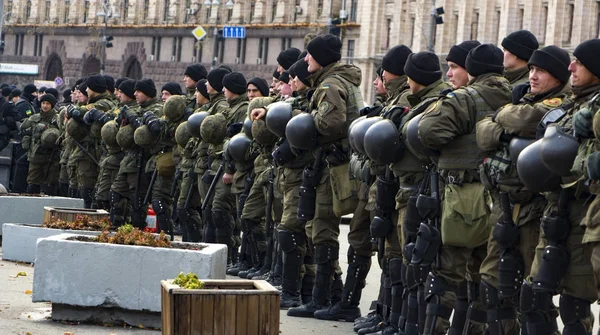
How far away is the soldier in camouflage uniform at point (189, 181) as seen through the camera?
1588cm

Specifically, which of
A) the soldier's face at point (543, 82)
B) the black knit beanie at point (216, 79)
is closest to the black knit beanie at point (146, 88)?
the black knit beanie at point (216, 79)

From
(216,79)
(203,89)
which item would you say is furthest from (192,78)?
(216,79)

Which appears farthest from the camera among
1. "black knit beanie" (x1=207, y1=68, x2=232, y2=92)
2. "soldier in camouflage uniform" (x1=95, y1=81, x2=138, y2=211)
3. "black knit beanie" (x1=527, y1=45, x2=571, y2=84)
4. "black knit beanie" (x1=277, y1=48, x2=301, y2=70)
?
"soldier in camouflage uniform" (x1=95, y1=81, x2=138, y2=211)

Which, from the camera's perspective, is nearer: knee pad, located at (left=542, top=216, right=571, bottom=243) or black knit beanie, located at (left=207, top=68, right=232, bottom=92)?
knee pad, located at (left=542, top=216, right=571, bottom=243)

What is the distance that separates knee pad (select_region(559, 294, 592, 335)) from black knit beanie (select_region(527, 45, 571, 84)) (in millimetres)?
1401

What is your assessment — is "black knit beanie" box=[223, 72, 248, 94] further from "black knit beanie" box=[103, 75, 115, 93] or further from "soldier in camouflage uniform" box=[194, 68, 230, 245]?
"black knit beanie" box=[103, 75, 115, 93]

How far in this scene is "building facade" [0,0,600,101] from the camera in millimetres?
55344

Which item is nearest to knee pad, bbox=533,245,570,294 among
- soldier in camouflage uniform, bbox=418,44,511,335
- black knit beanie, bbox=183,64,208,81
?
soldier in camouflage uniform, bbox=418,44,511,335

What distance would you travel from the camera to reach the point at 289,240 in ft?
41.0

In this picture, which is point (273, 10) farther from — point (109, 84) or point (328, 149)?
point (328, 149)

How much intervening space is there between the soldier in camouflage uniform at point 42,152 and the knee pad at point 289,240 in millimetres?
10239

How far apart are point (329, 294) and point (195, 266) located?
186 cm

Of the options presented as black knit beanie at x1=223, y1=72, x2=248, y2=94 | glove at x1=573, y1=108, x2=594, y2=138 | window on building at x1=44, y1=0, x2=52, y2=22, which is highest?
window on building at x1=44, y1=0, x2=52, y2=22

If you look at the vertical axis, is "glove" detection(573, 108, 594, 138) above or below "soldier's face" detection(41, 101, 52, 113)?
above
